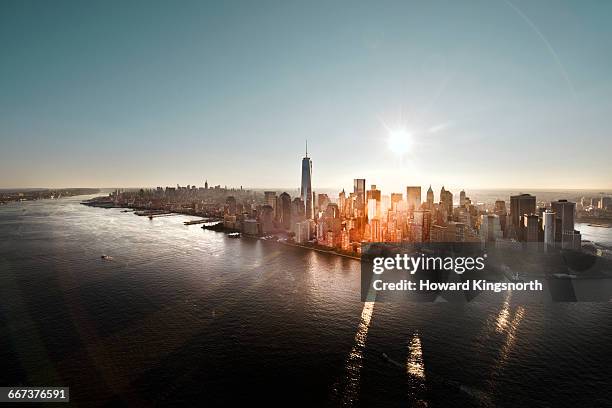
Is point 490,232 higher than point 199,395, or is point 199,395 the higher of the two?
point 490,232

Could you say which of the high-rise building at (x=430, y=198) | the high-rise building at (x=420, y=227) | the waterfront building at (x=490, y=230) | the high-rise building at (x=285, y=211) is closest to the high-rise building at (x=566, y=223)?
the waterfront building at (x=490, y=230)

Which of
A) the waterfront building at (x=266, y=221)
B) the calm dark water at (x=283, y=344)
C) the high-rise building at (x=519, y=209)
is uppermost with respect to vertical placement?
the high-rise building at (x=519, y=209)

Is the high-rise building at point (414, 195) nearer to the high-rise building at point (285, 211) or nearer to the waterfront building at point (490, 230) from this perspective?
the waterfront building at point (490, 230)

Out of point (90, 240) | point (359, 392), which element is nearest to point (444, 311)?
point (359, 392)

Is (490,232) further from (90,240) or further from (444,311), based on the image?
(90,240)

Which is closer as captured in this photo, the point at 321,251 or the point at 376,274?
the point at 376,274

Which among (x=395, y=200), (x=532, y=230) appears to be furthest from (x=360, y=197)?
(x=532, y=230)

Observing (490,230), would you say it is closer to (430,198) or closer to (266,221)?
(430,198)

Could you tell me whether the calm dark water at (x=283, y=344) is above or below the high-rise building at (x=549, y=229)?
below
